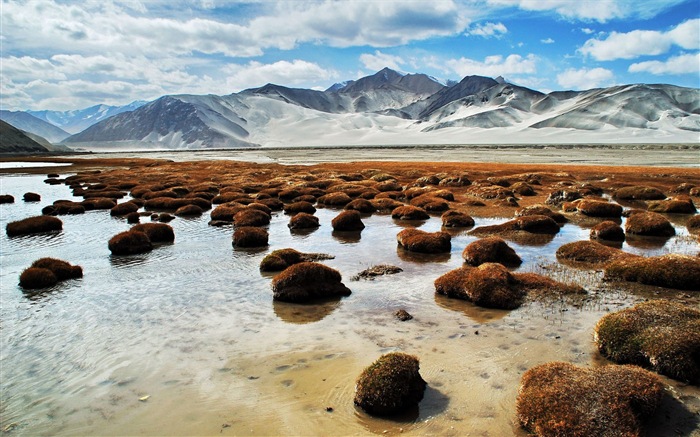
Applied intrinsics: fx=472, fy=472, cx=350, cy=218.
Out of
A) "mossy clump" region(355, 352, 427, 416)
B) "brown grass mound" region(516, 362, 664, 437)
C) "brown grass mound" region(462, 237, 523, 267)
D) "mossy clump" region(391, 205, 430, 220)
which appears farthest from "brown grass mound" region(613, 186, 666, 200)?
"mossy clump" region(355, 352, 427, 416)

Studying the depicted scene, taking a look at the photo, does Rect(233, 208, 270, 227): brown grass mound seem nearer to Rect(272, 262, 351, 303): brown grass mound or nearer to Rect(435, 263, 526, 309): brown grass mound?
Rect(272, 262, 351, 303): brown grass mound

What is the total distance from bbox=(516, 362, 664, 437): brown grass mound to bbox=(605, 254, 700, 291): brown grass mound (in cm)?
804

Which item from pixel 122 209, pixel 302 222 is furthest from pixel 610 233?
pixel 122 209

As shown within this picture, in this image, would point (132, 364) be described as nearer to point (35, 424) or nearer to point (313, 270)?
point (35, 424)

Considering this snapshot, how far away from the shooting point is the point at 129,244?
2164 centimetres

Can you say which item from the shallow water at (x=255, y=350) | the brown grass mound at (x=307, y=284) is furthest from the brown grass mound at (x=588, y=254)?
the brown grass mound at (x=307, y=284)

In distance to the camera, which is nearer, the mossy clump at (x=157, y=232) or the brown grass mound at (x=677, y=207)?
the mossy clump at (x=157, y=232)

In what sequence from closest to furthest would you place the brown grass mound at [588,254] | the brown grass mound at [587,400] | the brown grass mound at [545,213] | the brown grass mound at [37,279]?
the brown grass mound at [587,400] < the brown grass mound at [37,279] < the brown grass mound at [588,254] < the brown grass mound at [545,213]

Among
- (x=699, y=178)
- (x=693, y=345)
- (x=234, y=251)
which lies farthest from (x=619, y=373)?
(x=699, y=178)

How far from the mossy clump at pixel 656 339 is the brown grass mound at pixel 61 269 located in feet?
56.4

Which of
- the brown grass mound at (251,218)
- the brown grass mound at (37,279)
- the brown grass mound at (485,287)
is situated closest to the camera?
the brown grass mound at (485,287)

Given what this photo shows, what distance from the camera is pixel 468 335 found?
11.4m

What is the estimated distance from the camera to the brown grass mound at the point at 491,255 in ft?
60.2

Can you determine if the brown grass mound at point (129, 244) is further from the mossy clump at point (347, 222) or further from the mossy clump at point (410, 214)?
the mossy clump at point (410, 214)
